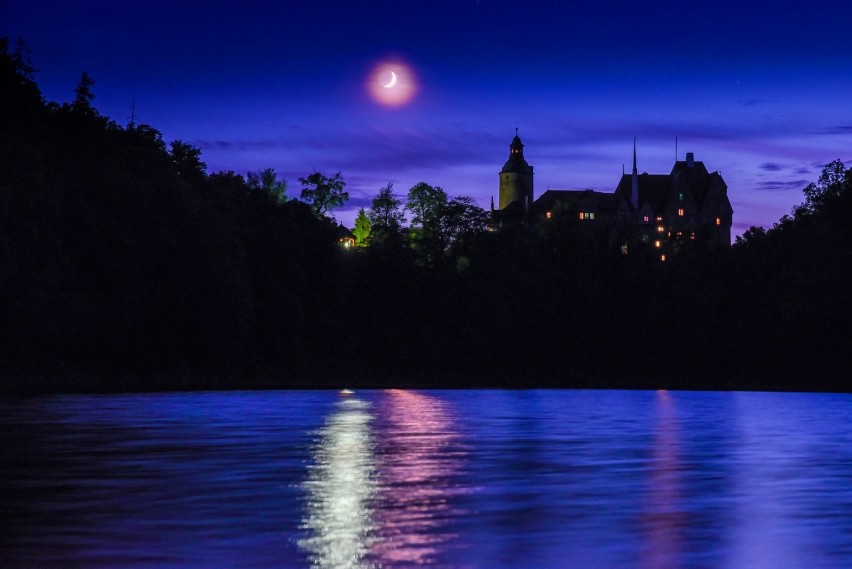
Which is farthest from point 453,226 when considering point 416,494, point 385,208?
point 416,494

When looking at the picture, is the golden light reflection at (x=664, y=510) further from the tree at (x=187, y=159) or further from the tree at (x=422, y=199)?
the tree at (x=422, y=199)

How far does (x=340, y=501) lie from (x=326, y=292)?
76.8 metres

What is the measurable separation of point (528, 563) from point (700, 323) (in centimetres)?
9351

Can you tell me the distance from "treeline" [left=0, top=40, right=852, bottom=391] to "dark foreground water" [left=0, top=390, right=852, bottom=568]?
29407 millimetres

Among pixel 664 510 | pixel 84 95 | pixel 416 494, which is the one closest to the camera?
pixel 664 510

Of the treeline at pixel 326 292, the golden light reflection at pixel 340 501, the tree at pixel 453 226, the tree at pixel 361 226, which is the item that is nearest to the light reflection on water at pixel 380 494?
the golden light reflection at pixel 340 501

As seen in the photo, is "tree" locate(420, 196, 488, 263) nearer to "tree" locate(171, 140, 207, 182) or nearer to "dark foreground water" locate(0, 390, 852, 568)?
"tree" locate(171, 140, 207, 182)

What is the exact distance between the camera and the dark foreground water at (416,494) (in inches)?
501

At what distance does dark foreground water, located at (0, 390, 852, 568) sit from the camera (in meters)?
12.7

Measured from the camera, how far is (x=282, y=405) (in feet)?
165

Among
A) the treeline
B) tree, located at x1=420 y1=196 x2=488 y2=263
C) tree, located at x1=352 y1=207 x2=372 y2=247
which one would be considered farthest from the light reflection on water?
tree, located at x1=352 y1=207 x2=372 y2=247

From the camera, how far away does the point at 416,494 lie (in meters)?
17.9

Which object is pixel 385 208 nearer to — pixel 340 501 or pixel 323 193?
pixel 323 193

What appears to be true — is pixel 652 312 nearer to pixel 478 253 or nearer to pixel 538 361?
pixel 538 361
